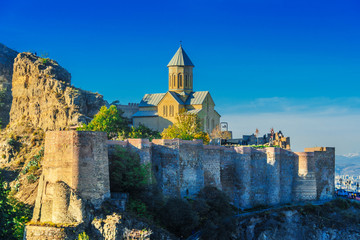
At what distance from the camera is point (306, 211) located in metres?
63.2

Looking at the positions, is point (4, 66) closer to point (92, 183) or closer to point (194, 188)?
point (194, 188)

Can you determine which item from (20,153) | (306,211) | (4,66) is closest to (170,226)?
(306,211)

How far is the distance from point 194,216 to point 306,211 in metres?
18.4

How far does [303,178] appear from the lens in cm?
6562

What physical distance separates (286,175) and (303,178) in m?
2.20

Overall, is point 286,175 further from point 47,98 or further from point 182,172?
point 47,98

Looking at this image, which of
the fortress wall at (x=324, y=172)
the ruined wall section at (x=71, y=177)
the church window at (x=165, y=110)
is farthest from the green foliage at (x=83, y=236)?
the church window at (x=165, y=110)

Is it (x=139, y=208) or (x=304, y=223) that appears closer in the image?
(x=139, y=208)

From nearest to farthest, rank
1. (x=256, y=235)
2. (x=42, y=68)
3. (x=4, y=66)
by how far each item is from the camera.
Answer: (x=256, y=235)
(x=42, y=68)
(x=4, y=66)

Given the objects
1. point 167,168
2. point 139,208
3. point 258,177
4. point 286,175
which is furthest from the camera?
point 286,175

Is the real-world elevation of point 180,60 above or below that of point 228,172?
above

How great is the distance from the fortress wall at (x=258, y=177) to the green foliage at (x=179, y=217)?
43.8 ft

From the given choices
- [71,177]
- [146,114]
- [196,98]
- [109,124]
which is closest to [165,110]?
[146,114]

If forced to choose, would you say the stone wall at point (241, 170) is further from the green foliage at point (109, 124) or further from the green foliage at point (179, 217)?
the green foliage at point (109, 124)
